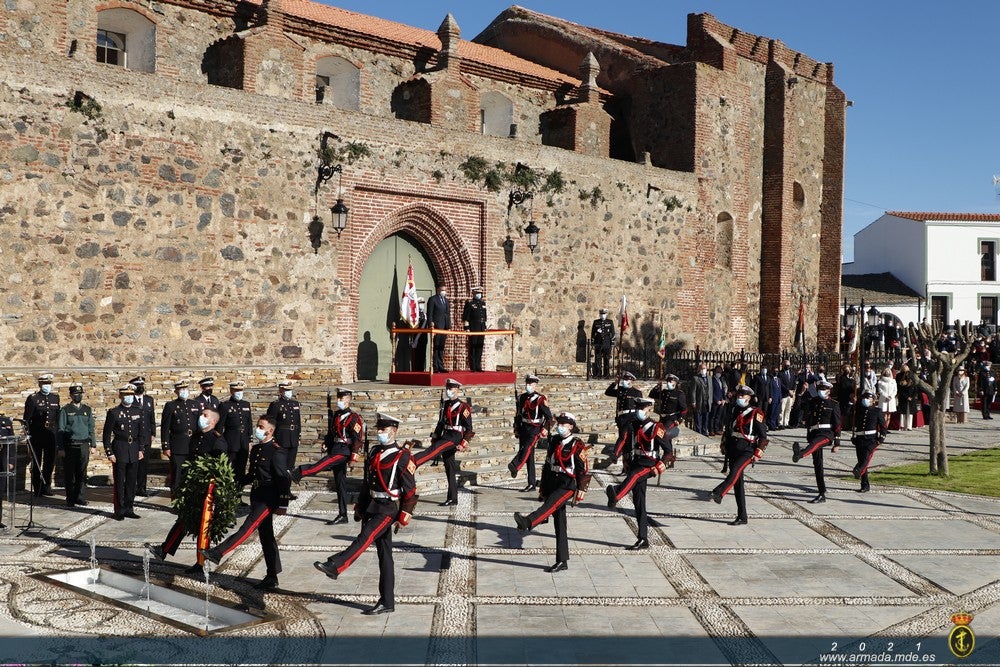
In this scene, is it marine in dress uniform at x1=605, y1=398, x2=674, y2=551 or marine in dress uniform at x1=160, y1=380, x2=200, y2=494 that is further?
marine in dress uniform at x1=160, y1=380, x2=200, y2=494

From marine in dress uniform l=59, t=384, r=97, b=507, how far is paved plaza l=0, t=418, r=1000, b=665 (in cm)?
30

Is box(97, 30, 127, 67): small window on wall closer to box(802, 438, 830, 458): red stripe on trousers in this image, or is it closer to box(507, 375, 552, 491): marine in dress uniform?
box(507, 375, 552, 491): marine in dress uniform

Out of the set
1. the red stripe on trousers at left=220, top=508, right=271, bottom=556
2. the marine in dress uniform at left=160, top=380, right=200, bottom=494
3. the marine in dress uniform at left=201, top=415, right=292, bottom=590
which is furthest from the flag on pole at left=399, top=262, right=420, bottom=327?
the red stripe on trousers at left=220, top=508, right=271, bottom=556

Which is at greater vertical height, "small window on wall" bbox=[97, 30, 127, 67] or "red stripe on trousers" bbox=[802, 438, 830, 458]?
"small window on wall" bbox=[97, 30, 127, 67]

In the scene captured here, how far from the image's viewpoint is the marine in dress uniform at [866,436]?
14.3m

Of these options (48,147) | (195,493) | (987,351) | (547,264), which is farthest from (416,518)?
(987,351)

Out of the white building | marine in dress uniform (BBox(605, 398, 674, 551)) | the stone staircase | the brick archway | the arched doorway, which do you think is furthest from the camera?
the white building

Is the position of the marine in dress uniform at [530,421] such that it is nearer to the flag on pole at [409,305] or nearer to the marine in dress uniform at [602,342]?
the flag on pole at [409,305]

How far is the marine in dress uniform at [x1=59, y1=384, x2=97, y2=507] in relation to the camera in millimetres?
12586

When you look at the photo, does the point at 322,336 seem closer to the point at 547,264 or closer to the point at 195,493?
the point at 547,264

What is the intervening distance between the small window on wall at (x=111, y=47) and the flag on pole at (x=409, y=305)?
7996 millimetres

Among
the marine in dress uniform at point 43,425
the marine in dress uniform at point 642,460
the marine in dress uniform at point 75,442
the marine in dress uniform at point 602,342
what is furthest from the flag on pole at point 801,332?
the marine in dress uniform at point 43,425

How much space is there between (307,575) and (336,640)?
2.01m

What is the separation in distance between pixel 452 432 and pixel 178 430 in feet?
12.6
